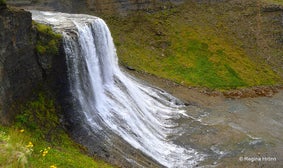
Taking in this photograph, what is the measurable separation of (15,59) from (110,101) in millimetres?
7647

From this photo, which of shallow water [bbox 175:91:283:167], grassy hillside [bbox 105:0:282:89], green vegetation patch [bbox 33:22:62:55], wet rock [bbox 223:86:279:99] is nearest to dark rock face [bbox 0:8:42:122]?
green vegetation patch [bbox 33:22:62:55]

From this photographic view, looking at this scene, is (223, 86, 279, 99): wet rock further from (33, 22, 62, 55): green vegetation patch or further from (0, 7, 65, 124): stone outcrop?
(0, 7, 65, 124): stone outcrop

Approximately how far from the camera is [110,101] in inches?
889

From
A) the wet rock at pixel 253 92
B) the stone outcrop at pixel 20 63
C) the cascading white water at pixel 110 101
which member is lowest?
the wet rock at pixel 253 92

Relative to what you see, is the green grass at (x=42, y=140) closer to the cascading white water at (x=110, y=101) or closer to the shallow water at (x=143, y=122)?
the shallow water at (x=143, y=122)

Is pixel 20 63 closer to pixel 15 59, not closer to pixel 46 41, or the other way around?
pixel 15 59

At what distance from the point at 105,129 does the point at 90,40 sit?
630 cm

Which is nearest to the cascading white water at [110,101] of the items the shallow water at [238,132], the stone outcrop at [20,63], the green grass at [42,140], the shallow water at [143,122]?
the shallow water at [143,122]

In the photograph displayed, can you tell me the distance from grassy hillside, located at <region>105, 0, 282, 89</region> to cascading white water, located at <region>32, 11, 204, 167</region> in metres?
8.60

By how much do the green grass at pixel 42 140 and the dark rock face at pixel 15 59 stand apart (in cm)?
71

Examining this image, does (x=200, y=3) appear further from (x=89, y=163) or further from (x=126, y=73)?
(x=89, y=163)

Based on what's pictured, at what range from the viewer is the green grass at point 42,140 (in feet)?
36.6

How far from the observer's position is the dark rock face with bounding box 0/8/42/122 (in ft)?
50.4

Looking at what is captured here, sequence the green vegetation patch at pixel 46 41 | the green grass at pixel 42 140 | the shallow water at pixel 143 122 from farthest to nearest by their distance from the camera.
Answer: the shallow water at pixel 143 122 → the green vegetation patch at pixel 46 41 → the green grass at pixel 42 140
